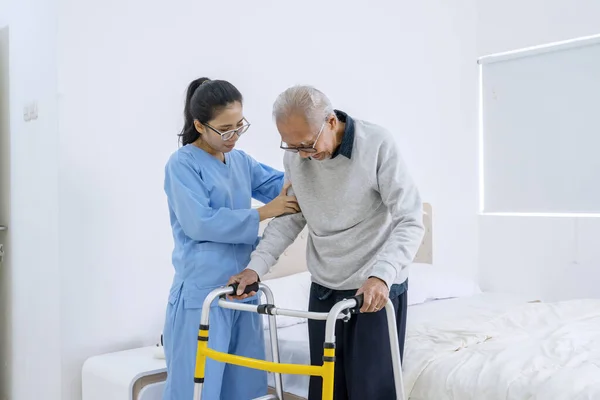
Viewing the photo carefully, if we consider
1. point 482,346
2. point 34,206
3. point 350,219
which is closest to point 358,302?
point 350,219

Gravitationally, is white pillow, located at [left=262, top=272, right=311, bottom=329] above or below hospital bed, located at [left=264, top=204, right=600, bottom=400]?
above

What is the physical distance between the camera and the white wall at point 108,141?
2695mm

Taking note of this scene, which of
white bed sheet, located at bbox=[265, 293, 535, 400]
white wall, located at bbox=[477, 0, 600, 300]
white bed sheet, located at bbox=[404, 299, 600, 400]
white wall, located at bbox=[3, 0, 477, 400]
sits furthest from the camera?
white wall, located at bbox=[477, 0, 600, 300]

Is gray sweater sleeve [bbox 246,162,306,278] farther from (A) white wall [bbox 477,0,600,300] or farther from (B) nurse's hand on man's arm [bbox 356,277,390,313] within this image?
(A) white wall [bbox 477,0,600,300]

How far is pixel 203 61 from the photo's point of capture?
3131mm

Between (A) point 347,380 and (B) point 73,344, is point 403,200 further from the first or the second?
(B) point 73,344

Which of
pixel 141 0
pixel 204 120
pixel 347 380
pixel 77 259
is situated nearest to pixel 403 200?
pixel 347 380

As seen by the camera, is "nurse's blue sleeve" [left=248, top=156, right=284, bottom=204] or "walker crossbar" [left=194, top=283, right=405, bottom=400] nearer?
"walker crossbar" [left=194, top=283, right=405, bottom=400]

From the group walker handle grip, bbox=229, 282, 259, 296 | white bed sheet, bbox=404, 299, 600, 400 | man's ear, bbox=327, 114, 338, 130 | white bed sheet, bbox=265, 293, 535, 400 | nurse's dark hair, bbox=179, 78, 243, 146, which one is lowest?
white bed sheet, bbox=265, 293, 535, 400

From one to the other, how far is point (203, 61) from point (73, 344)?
1.40m

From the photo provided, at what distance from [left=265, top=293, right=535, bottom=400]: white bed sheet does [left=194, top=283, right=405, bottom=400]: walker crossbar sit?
0.45 metres

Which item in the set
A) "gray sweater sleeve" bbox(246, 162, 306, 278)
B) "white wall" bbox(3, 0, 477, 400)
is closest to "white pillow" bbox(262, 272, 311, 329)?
"white wall" bbox(3, 0, 477, 400)

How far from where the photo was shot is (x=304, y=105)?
1693 millimetres

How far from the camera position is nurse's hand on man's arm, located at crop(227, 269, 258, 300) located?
1.84m
